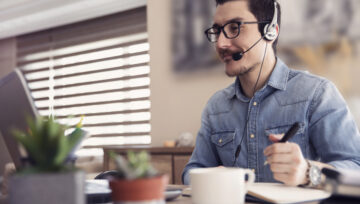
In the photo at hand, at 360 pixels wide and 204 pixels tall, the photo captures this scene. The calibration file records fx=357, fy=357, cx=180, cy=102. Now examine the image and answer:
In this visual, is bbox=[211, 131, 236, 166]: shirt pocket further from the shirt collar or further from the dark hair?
the dark hair

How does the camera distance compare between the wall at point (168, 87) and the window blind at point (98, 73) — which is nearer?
the wall at point (168, 87)

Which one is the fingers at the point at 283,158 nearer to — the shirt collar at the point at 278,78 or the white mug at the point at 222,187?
the white mug at the point at 222,187

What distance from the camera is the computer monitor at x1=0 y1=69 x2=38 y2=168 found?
703 millimetres

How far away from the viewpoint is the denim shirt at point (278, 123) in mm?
1097

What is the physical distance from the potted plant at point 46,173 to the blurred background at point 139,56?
1.94 metres

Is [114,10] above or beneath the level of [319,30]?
above

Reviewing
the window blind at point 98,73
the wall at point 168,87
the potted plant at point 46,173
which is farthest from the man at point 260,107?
the window blind at point 98,73

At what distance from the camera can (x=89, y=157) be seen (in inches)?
134

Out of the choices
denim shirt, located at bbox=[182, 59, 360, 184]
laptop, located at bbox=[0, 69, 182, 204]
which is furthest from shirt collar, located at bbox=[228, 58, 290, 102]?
laptop, located at bbox=[0, 69, 182, 204]

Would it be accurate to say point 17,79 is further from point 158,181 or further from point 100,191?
point 158,181

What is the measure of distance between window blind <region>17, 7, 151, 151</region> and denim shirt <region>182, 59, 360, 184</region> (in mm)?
1996

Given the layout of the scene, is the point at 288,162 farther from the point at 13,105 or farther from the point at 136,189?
the point at 13,105

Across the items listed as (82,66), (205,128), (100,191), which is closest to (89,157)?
(82,66)

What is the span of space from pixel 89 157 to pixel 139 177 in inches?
120
